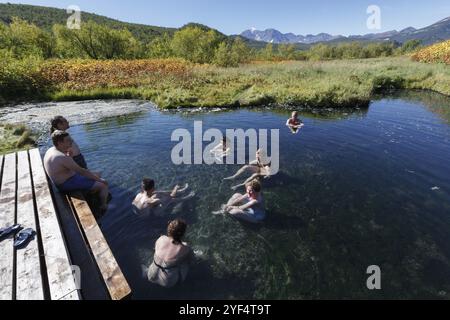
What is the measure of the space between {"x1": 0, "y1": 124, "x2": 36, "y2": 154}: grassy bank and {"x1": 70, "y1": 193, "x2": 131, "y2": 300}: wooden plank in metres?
7.58

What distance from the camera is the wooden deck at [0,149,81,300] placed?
3535mm

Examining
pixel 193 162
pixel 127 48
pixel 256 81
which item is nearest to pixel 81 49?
pixel 127 48

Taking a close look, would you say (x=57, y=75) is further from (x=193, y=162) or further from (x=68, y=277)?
(x=68, y=277)

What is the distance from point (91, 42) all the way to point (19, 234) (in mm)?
56850

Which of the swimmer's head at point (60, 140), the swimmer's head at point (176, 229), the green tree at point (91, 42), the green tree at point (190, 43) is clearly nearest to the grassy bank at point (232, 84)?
the swimmer's head at point (60, 140)

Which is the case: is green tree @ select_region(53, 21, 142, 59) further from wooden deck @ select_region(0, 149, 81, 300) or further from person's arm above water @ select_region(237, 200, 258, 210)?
person's arm above water @ select_region(237, 200, 258, 210)

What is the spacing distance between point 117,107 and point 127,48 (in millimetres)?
43419

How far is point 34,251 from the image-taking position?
420 cm

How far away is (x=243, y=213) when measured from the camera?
6984mm

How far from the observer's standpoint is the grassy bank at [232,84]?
20469 mm

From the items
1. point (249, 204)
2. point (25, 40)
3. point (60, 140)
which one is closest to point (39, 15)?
point (25, 40)

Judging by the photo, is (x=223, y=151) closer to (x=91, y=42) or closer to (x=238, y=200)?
(x=238, y=200)

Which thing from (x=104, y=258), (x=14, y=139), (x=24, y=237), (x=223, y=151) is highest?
(x=14, y=139)

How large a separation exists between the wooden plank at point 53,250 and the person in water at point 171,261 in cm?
157
